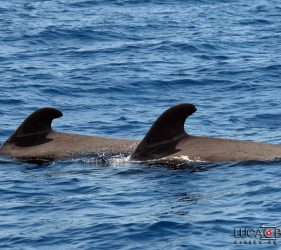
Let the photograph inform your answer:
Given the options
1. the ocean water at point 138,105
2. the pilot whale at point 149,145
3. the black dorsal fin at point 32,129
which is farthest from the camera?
the black dorsal fin at point 32,129

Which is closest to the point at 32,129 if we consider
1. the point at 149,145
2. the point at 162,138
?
the point at 149,145

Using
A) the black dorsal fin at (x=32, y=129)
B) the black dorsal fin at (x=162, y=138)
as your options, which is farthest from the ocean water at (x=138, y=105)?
the black dorsal fin at (x=32, y=129)

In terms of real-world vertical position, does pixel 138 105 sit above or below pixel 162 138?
below

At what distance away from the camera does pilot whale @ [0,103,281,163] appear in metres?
19.3

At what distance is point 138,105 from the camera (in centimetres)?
2677

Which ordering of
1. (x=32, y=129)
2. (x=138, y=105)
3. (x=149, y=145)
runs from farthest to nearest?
(x=138, y=105) → (x=32, y=129) → (x=149, y=145)

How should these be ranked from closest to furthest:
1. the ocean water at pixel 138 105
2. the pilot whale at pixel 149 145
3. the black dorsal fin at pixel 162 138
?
the ocean water at pixel 138 105 < the pilot whale at pixel 149 145 < the black dorsal fin at pixel 162 138

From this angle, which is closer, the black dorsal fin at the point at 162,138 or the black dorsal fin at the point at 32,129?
the black dorsal fin at the point at 162,138

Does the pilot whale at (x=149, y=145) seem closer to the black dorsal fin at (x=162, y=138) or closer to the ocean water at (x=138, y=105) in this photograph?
the black dorsal fin at (x=162, y=138)

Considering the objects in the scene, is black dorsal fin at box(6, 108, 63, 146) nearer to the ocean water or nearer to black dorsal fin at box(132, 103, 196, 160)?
the ocean water

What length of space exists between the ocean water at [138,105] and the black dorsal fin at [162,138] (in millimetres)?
417

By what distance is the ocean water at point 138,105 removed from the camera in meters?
15.4

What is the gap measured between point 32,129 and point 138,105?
18.9ft

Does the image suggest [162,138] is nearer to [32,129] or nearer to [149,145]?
[149,145]
